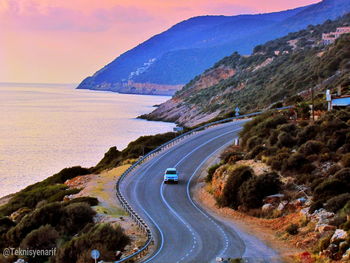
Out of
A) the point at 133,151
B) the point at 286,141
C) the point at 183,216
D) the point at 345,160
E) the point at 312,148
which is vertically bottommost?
the point at 183,216

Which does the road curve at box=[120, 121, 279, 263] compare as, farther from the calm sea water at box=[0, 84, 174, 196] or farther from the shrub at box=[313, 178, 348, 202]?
the calm sea water at box=[0, 84, 174, 196]

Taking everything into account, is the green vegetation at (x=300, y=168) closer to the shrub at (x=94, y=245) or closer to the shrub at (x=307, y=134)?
the shrub at (x=307, y=134)

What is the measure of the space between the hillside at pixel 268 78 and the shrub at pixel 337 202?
32985 mm

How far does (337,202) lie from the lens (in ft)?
71.2

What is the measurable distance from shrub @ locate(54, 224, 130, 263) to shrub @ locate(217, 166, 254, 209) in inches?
344

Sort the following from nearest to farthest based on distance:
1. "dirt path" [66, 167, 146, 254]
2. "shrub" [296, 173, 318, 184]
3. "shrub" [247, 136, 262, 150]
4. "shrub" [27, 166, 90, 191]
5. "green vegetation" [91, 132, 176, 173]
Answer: "dirt path" [66, 167, 146, 254] → "shrub" [296, 173, 318, 184] → "shrub" [247, 136, 262, 150] → "shrub" [27, 166, 90, 191] → "green vegetation" [91, 132, 176, 173]

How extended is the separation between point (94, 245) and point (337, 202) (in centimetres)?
986

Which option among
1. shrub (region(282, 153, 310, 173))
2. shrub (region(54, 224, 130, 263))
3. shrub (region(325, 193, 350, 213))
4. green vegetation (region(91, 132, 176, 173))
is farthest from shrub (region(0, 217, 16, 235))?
green vegetation (region(91, 132, 176, 173))

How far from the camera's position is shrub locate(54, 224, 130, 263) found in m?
19.4

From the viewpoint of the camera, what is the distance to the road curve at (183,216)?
784 inches

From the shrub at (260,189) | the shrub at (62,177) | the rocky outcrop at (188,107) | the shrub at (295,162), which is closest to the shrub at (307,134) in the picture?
the shrub at (295,162)

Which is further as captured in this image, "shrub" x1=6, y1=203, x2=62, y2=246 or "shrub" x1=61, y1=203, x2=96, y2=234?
"shrub" x1=61, y1=203, x2=96, y2=234

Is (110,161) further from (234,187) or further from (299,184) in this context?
(299,184)

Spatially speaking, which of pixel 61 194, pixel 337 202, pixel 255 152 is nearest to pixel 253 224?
pixel 337 202
